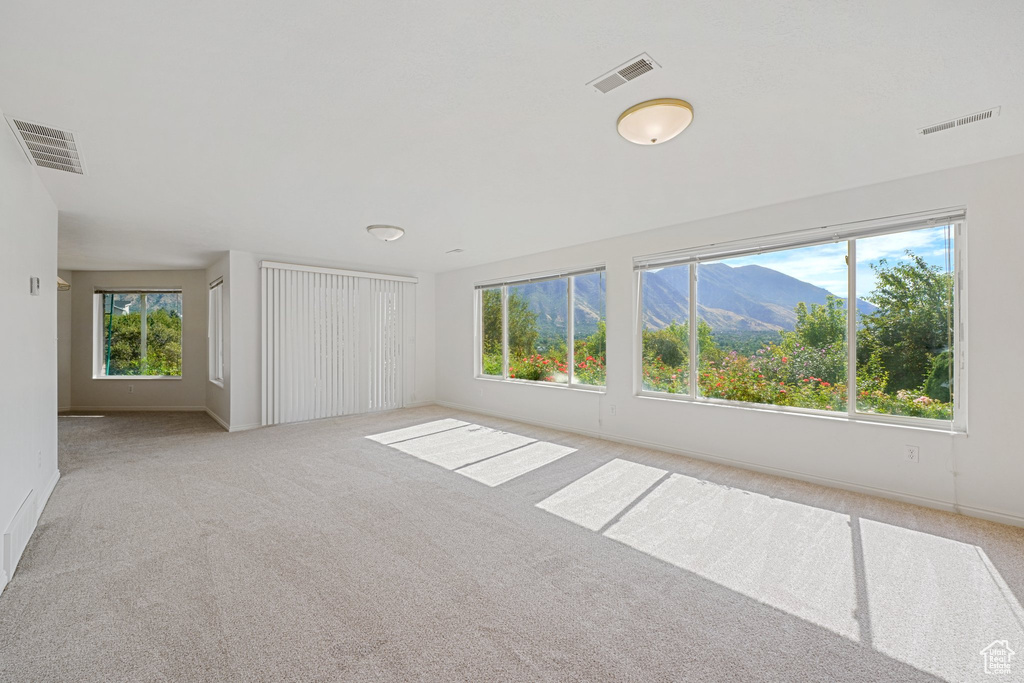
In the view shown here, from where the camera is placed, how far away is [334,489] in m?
3.57

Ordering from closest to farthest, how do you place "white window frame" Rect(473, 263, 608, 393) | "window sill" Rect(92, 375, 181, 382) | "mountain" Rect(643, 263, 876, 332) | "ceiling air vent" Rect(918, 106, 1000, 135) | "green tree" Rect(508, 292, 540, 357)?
"ceiling air vent" Rect(918, 106, 1000, 135), "mountain" Rect(643, 263, 876, 332), "white window frame" Rect(473, 263, 608, 393), "green tree" Rect(508, 292, 540, 357), "window sill" Rect(92, 375, 181, 382)

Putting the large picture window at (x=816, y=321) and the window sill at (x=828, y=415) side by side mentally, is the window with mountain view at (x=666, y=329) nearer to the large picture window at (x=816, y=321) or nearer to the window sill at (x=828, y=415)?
the large picture window at (x=816, y=321)

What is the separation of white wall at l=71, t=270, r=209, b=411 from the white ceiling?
13.5ft

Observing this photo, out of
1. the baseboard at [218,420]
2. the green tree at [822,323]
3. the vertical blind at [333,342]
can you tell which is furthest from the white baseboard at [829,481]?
the baseboard at [218,420]

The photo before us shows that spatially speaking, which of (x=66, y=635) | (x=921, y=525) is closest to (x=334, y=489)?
(x=66, y=635)

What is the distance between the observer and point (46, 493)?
3.32 meters

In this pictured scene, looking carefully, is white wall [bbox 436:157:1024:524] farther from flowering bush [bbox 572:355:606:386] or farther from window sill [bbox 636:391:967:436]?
flowering bush [bbox 572:355:606:386]

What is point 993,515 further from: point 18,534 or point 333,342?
point 333,342

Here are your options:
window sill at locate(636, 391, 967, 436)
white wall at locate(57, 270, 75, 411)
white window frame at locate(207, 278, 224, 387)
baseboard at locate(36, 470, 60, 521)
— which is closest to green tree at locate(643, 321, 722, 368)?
window sill at locate(636, 391, 967, 436)

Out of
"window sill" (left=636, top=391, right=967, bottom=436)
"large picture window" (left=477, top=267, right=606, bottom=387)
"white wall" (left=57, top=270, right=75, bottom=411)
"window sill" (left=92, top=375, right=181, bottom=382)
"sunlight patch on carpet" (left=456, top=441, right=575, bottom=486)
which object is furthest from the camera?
"window sill" (left=92, top=375, right=181, bottom=382)

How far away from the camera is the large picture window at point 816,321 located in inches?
131

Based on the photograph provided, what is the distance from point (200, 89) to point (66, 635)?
246 centimetres

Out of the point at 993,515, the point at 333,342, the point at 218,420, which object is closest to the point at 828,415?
the point at 993,515

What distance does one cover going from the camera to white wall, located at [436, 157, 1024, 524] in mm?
2947
